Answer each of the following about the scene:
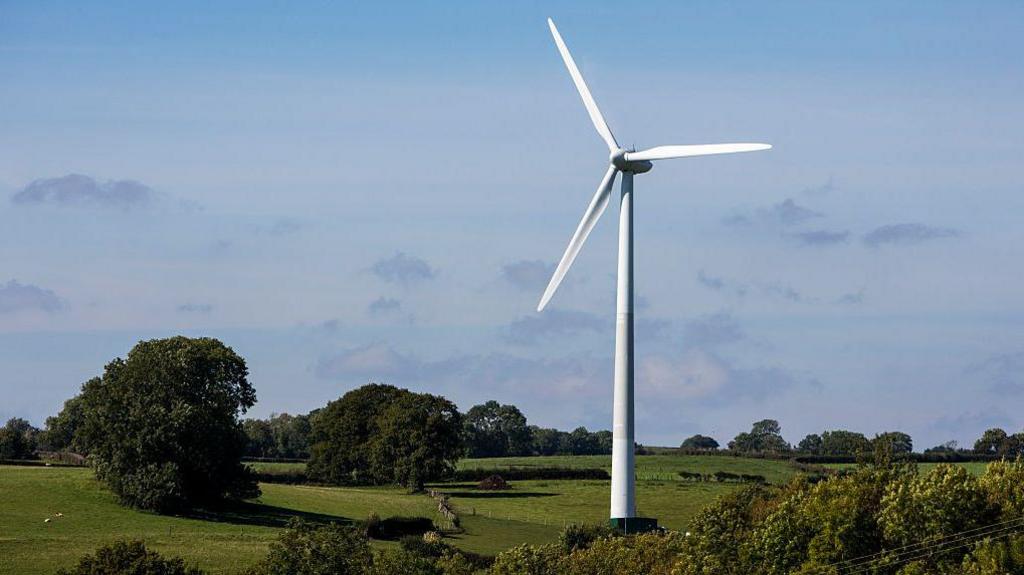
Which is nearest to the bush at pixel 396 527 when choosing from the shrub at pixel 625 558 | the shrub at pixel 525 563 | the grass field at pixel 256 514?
the grass field at pixel 256 514

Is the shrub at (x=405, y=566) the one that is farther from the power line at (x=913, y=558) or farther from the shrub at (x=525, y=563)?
the power line at (x=913, y=558)

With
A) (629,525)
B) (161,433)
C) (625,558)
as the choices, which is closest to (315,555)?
(625,558)

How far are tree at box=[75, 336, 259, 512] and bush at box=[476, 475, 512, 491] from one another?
1721 inches

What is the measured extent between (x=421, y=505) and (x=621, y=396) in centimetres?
5774

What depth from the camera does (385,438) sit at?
7106 inches

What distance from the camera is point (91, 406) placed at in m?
144

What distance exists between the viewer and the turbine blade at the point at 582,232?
106m

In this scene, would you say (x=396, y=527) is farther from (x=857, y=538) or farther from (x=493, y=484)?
(x=857, y=538)

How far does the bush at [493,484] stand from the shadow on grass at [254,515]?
38276 mm

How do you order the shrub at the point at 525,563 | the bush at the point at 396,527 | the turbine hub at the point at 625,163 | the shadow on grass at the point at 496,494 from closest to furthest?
the shrub at the point at 525,563, the turbine hub at the point at 625,163, the bush at the point at 396,527, the shadow on grass at the point at 496,494

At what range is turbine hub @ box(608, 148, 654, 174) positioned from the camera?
106625 millimetres

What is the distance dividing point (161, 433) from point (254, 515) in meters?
12.0

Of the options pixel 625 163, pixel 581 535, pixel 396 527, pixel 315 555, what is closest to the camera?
pixel 315 555

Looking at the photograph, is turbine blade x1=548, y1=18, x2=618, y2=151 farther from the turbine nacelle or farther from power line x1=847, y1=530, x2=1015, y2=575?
power line x1=847, y1=530, x2=1015, y2=575
